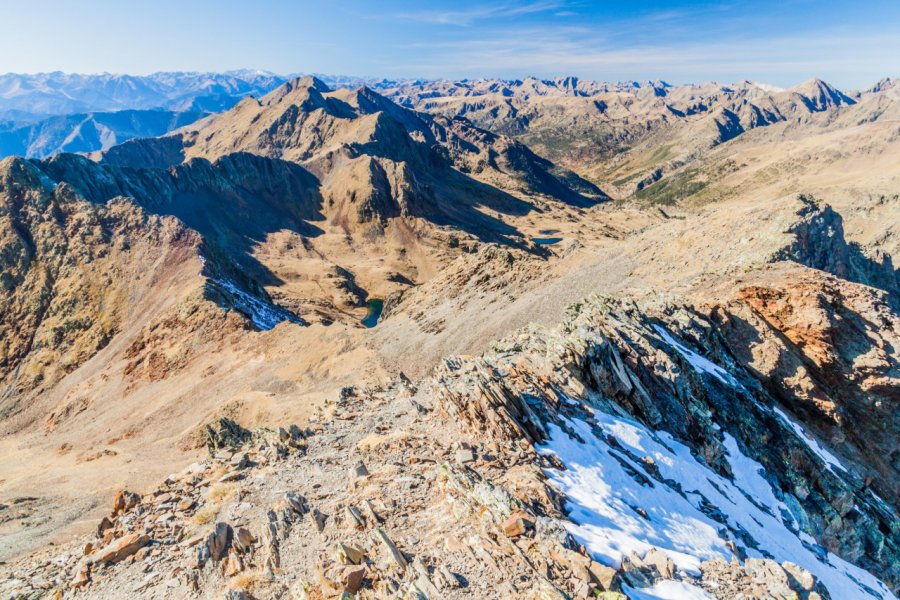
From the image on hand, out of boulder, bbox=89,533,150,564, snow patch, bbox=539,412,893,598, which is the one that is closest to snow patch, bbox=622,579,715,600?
snow patch, bbox=539,412,893,598

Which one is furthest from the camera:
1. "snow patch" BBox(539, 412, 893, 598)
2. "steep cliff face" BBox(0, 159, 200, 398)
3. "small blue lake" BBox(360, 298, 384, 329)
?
"small blue lake" BBox(360, 298, 384, 329)

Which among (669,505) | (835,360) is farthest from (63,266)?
(835,360)

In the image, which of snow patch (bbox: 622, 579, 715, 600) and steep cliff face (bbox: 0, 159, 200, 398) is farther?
steep cliff face (bbox: 0, 159, 200, 398)

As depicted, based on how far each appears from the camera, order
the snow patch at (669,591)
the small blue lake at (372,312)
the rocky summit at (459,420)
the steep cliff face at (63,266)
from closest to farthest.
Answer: the snow patch at (669,591)
the rocky summit at (459,420)
the steep cliff face at (63,266)
the small blue lake at (372,312)

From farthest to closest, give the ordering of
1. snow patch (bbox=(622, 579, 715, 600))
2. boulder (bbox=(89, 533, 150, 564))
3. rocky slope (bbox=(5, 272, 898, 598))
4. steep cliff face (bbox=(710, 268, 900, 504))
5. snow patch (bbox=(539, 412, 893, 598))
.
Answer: steep cliff face (bbox=(710, 268, 900, 504)) < boulder (bbox=(89, 533, 150, 564)) < snow patch (bbox=(539, 412, 893, 598)) < rocky slope (bbox=(5, 272, 898, 598)) < snow patch (bbox=(622, 579, 715, 600))

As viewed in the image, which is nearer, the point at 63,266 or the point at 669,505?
the point at 669,505

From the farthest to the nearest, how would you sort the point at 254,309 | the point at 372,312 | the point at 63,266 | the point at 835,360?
the point at 372,312, the point at 63,266, the point at 254,309, the point at 835,360

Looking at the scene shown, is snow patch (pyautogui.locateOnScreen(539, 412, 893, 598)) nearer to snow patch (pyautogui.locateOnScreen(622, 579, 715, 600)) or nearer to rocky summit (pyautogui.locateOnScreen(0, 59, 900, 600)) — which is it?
rocky summit (pyautogui.locateOnScreen(0, 59, 900, 600))

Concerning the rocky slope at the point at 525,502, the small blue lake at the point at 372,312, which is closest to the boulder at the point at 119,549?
the rocky slope at the point at 525,502

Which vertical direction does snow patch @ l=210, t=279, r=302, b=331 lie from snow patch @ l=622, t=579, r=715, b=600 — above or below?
below

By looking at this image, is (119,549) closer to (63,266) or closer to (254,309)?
(254,309)

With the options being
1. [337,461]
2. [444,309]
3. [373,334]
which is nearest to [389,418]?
[337,461]

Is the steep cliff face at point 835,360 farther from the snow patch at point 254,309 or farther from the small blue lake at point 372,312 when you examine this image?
the small blue lake at point 372,312
